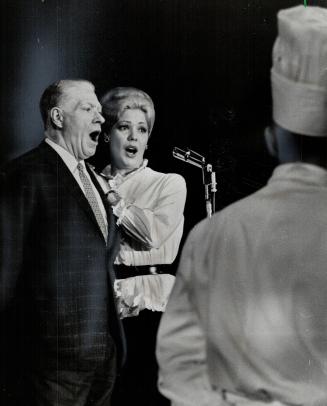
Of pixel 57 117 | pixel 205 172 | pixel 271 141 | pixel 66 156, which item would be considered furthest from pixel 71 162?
pixel 271 141

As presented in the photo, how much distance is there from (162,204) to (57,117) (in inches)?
15.4

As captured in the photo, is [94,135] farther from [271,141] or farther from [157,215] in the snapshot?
[271,141]

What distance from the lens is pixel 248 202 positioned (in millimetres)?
2072

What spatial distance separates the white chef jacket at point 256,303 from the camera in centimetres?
195

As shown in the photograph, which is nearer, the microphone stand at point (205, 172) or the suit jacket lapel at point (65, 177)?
the suit jacket lapel at point (65, 177)

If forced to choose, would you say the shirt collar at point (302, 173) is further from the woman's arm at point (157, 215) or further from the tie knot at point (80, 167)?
the tie knot at point (80, 167)

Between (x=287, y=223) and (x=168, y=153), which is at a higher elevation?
(x=168, y=153)

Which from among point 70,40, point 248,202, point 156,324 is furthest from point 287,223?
point 70,40

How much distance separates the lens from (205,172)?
6.85 ft

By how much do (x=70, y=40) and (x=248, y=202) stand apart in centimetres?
69

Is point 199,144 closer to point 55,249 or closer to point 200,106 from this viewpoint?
point 200,106

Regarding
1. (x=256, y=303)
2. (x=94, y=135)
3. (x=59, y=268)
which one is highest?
(x=94, y=135)

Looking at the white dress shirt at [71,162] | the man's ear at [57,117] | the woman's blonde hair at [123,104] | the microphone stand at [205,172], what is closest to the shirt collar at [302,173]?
the microphone stand at [205,172]

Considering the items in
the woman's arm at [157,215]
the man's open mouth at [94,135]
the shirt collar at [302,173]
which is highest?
the man's open mouth at [94,135]
